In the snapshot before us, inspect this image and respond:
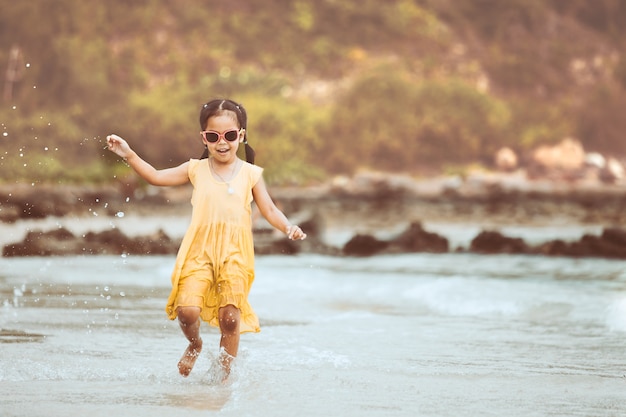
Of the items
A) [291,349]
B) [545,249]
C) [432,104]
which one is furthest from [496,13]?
[291,349]

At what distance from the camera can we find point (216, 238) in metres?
5.15

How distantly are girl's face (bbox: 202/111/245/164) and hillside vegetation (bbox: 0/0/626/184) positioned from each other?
85.6 ft

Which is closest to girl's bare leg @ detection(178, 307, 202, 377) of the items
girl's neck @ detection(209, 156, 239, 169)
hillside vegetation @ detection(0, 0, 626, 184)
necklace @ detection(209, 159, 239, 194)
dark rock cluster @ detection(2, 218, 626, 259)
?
necklace @ detection(209, 159, 239, 194)

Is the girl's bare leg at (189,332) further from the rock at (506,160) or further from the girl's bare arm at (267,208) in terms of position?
the rock at (506,160)

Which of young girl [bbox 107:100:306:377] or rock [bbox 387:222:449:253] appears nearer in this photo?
young girl [bbox 107:100:306:377]

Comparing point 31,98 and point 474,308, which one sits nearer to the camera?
point 474,308

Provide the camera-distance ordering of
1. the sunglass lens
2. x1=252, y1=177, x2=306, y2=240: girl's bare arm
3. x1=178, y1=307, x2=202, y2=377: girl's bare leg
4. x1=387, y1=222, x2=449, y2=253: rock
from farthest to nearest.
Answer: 1. x1=387, y1=222, x2=449, y2=253: rock
2. x1=252, y1=177, x2=306, y2=240: girl's bare arm
3. the sunglass lens
4. x1=178, y1=307, x2=202, y2=377: girl's bare leg

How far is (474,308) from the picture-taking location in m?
8.23

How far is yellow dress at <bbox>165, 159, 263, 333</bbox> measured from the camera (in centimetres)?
509

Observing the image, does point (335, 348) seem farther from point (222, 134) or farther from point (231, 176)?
point (222, 134)

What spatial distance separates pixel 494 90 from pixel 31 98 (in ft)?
44.5

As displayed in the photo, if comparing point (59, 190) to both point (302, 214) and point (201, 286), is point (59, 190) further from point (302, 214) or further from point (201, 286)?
point (201, 286)

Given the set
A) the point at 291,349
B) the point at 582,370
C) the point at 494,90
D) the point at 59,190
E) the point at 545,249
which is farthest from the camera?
the point at 494,90

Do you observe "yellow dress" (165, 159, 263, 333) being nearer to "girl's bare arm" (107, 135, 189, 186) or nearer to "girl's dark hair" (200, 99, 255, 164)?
"girl's bare arm" (107, 135, 189, 186)
